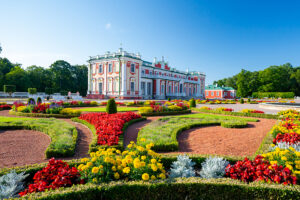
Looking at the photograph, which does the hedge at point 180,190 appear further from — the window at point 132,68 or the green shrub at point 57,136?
the window at point 132,68

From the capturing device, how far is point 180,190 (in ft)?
9.23

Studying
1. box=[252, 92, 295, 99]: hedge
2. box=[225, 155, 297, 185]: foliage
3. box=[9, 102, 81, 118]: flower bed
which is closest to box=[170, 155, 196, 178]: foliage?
box=[225, 155, 297, 185]: foliage

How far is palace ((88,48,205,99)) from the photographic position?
110 ft

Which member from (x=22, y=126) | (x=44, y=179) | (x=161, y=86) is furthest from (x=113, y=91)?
(x=44, y=179)

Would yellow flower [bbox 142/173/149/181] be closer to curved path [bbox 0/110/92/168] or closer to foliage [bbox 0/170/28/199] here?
foliage [bbox 0/170/28/199]

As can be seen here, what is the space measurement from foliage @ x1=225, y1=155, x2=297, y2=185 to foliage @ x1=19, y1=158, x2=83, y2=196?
2.77 meters

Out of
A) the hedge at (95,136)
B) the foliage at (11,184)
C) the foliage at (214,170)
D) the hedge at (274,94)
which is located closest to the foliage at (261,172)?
the foliage at (214,170)

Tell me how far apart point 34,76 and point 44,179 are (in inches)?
1684

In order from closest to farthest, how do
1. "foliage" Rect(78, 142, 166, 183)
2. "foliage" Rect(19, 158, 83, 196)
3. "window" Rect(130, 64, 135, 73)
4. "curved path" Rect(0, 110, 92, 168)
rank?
"foliage" Rect(19, 158, 83, 196) → "foliage" Rect(78, 142, 166, 183) → "curved path" Rect(0, 110, 92, 168) → "window" Rect(130, 64, 135, 73)

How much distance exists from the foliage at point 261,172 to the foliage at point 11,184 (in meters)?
3.58

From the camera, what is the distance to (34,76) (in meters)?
38.6

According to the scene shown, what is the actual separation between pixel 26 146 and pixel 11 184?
3396 millimetres

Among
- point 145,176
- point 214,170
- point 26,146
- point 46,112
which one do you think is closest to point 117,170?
point 145,176

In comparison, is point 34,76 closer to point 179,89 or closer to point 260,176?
point 179,89
